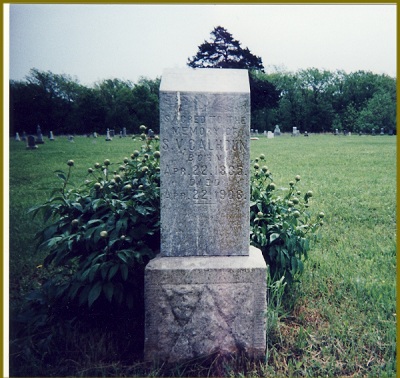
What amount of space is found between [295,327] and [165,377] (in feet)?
3.62

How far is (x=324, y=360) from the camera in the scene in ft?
7.98

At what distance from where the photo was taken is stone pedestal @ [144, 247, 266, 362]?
7.72 ft

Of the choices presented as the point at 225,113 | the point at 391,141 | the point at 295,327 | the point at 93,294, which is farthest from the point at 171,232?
the point at 391,141

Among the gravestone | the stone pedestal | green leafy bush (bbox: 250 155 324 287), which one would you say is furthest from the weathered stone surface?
green leafy bush (bbox: 250 155 324 287)

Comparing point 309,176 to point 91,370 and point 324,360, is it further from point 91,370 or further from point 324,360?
point 91,370

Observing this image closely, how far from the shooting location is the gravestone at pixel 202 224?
236 centimetres

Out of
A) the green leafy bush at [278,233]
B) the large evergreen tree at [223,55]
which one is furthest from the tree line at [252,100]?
the green leafy bush at [278,233]

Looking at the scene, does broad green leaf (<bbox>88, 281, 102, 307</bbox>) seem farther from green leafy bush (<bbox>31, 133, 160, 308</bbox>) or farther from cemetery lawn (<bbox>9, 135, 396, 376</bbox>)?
cemetery lawn (<bbox>9, 135, 396, 376</bbox>)

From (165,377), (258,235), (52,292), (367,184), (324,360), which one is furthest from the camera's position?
(367,184)

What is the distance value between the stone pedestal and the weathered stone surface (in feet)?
0.64

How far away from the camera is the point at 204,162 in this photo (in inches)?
96.0

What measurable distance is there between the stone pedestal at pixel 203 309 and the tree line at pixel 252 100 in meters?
1.69

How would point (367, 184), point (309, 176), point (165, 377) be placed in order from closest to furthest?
point (165, 377) → point (367, 184) → point (309, 176)

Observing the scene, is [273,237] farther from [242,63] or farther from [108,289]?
[242,63]
